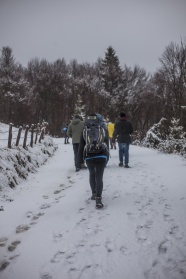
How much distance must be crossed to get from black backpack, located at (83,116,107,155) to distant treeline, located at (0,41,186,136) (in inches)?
1140

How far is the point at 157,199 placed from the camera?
545 cm

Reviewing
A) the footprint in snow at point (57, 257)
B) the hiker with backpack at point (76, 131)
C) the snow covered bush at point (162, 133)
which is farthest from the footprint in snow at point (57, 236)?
the snow covered bush at point (162, 133)

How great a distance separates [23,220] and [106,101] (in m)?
34.6

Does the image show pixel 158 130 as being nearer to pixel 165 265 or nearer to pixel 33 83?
pixel 165 265

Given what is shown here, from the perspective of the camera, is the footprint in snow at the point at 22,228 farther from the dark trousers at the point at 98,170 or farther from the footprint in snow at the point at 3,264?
the dark trousers at the point at 98,170

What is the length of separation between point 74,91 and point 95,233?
40.4 meters

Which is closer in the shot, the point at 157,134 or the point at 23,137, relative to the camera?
the point at 23,137

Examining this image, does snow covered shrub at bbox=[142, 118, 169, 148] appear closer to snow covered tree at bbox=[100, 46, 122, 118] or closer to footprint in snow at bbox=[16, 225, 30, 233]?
footprint in snow at bbox=[16, 225, 30, 233]

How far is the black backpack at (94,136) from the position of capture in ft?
17.1

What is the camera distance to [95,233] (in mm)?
3910

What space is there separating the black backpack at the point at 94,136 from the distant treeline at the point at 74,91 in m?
29.0

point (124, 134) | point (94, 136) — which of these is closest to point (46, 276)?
point (94, 136)

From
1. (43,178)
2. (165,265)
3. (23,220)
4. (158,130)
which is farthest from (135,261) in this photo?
(158,130)

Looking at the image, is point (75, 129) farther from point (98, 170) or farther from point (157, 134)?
point (157, 134)
